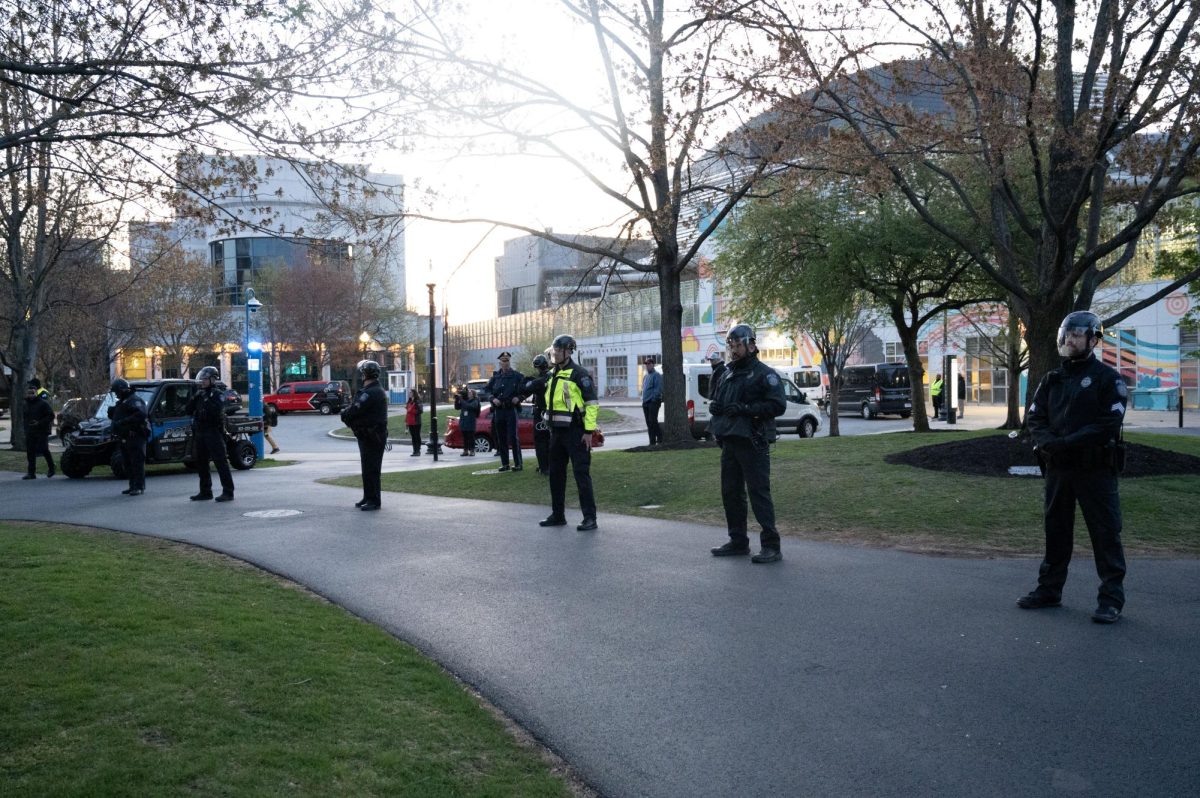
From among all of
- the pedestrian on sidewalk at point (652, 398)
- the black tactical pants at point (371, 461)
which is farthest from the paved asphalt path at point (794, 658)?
the pedestrian on sidewalk at point (652, 398)

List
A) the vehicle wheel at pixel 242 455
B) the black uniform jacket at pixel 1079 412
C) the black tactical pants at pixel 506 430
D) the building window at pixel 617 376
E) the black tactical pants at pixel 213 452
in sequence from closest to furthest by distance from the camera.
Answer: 1. the black uniform jacket at pixel 1079 412
2. the black tactical pants at pixel 213 452
3. the black tactical pants at pixel 506 430
4. the vehicle wheel at pixel 242 455
5. the building window at pixel 617 376

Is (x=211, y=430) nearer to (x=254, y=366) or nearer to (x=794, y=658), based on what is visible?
(x=794, y=658)

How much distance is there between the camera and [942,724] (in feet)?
14.5

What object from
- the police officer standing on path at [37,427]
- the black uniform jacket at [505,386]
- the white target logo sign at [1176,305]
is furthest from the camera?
the white target logo sign at [1176,305]

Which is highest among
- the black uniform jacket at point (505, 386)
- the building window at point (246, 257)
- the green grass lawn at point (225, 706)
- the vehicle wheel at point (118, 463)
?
the building window at point (246, 257)

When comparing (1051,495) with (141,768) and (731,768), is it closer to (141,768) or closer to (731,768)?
(731,768)

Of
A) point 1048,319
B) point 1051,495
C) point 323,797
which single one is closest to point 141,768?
point 323,797

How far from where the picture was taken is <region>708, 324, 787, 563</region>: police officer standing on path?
8.41 metres

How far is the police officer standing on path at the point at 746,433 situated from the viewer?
8.41 metres

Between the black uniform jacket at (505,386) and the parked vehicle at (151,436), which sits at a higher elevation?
the black uniform jacket at (505,386)

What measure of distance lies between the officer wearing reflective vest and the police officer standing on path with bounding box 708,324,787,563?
2.10 m

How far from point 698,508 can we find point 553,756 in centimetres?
785

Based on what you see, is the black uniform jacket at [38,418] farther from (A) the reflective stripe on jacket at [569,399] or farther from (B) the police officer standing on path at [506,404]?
(A) the reflective stripe on jacket at [569,399]

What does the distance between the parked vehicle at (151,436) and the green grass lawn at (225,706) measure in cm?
1306
